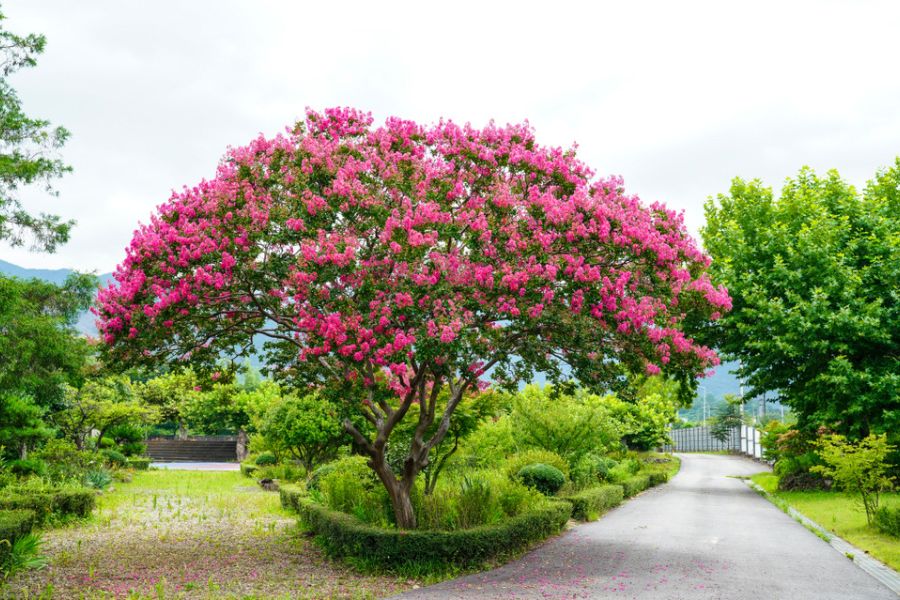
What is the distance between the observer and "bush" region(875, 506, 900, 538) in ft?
44.6

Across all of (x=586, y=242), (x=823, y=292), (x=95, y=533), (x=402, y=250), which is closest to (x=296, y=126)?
(x=402, y=250)

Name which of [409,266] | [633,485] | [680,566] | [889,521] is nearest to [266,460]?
[633,485]

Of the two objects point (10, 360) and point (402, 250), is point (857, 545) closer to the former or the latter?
point (402, 250)

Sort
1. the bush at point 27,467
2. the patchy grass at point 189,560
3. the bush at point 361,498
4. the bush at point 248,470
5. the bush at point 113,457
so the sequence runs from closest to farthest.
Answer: the patchy grass at point 189,560 < the bush at point 361,498 < the bush at point 27,467 < the bush at point 248,470 < the bush at point 113,457

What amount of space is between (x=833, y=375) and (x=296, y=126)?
667 inches

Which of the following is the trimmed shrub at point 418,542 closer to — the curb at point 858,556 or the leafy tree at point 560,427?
the curb at point 858,556

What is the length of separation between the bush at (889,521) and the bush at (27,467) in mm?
20392

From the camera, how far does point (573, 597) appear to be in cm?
894

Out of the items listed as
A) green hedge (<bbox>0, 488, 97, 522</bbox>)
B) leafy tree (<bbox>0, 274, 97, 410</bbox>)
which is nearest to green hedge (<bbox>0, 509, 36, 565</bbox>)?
green hedge (<bbox>0, 488, 97, 522</bbox>)

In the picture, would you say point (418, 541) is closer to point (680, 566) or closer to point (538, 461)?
point (680, 566)

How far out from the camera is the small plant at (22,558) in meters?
9.78

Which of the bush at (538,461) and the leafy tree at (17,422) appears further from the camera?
the bush at (538,461)

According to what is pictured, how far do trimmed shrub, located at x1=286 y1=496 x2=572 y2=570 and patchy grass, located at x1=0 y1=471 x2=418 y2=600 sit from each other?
→ 35cm

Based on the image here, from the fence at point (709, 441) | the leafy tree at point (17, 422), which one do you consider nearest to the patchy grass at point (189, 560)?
the leafy tree at point (17, 422)
